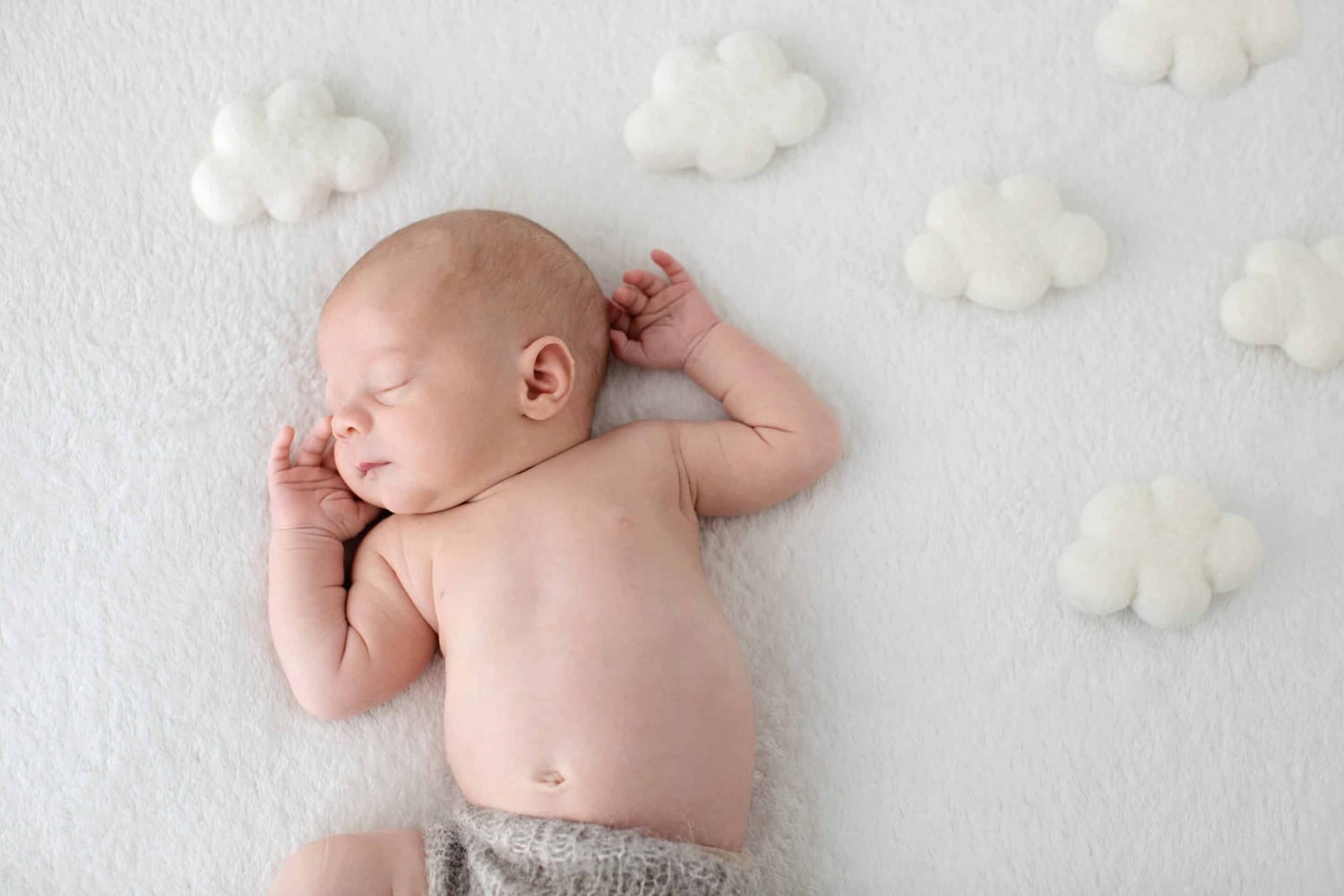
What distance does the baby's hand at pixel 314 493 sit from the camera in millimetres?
1532

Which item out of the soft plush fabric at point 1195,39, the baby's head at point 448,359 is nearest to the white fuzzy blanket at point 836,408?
the soft plush fabric at point 1195,39

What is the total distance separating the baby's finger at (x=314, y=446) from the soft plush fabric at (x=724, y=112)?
55cm

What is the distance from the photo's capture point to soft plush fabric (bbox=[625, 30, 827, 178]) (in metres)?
1.66

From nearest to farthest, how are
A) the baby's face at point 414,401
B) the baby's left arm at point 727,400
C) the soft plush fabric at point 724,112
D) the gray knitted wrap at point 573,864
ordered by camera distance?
the gray knitted wrap at point 573,864, the baby's face at point 414,401, the baby's left arm at point 727,400, the soft plush fabric at point 724,112

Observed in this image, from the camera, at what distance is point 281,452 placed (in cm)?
154

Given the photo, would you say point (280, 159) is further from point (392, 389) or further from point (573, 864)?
point (573, 864)

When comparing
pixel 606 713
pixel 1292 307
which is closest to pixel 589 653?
pixel 606 713

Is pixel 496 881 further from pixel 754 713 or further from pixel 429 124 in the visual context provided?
pixel 429 124

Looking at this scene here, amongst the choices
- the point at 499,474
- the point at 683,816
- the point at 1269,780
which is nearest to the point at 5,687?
the point at 499,474

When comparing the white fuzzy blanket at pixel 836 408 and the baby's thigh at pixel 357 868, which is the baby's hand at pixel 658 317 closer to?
the white fuzzy blanket at pixel 836 408

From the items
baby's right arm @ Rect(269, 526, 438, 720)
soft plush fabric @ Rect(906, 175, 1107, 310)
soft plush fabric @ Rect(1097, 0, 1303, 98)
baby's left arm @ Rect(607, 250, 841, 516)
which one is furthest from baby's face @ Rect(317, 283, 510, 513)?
soft plush fabric @ Rect(1097, 0, 1303, 98)

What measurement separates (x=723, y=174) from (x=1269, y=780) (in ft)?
3.41

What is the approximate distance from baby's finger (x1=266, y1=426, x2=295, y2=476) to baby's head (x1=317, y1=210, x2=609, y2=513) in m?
0.06

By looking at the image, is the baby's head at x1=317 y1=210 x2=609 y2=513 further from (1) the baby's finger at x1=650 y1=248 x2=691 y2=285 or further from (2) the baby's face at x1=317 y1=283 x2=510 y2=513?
(1) the baby's finger at x1=650 y1=248 x2=691 y2=285
